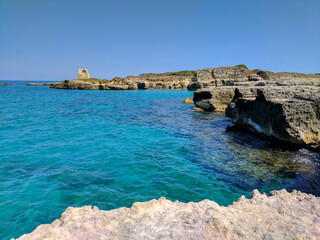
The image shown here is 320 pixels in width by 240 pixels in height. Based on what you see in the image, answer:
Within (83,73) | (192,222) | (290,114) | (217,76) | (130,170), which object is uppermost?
(83,73)

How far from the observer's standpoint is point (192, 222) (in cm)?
353

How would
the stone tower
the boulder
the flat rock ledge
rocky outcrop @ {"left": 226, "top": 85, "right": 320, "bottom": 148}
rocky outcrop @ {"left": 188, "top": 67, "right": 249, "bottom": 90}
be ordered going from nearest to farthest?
1. the flat rock ledge
2. rocky outcrop @ {"left": 226, "top": 85, "right": 320, "bottom": 148}
3. the boulder
4. rocky outcrop @ {"left": 188, "top": 67, "right": 249, "bottom": 90}
5. the stone tower

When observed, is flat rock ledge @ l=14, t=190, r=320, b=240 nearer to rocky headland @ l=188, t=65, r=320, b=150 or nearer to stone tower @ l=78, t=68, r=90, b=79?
rocky headland @ l=188, t=65, r=320, b=150

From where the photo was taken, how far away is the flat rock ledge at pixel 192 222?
324 centimetres

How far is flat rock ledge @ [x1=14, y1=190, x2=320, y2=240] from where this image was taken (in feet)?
10.6

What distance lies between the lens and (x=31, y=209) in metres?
5.73

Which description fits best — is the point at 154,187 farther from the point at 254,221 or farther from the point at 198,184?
the point at 254,221

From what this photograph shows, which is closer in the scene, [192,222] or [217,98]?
[192,222]

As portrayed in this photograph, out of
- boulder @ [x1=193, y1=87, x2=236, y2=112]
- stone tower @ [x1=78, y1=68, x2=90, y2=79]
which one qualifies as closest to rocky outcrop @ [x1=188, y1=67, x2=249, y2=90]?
boulder @ [x1=193, y1=87, x2=236, y2=112]

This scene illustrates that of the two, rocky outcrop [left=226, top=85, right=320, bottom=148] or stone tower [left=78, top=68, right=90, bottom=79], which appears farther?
stone tower [left=78, top=68, right=90, bottom=79]

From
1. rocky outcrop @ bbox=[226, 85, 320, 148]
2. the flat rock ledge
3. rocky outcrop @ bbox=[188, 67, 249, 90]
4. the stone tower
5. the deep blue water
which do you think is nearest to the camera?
the flat rock ledge

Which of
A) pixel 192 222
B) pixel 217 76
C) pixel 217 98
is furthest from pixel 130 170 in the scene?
pixel 217 76

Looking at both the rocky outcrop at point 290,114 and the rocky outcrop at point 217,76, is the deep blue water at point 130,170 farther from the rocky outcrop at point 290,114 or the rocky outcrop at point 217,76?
the rocky outcrop at point 217,76

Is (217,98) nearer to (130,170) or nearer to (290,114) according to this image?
(290,114)
